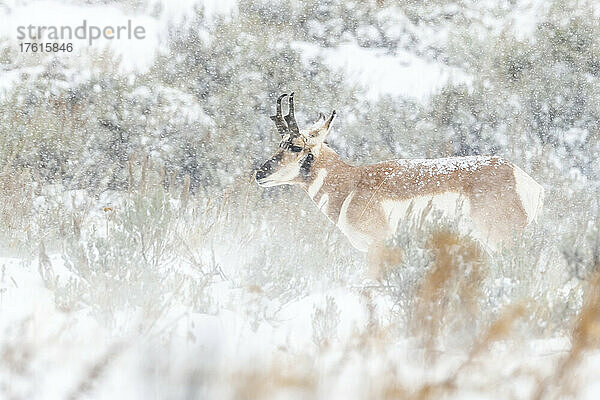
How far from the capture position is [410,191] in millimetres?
5305

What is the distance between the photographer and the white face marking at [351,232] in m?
5.34

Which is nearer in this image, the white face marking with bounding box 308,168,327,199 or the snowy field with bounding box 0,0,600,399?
the snowy field with bounding box 0,0,600,399

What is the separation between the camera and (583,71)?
959cm

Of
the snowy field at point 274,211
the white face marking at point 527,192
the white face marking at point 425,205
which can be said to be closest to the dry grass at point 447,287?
the snowy field at point 274,211

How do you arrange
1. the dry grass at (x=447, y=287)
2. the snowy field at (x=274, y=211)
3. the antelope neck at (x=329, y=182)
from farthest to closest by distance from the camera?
the antelope neck at (x=329, y=182) < the dry grass at (x=447, y=287) < the snowy field at (x=274, y=211)

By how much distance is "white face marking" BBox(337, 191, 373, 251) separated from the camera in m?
5.34

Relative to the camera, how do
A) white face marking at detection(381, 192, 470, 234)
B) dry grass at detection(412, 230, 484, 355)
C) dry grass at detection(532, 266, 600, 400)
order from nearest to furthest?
dry grass at detection(532, 266, 600, 400)
dry grass at detection(412, 230, 484, 355)
white face marking at detection(381, 192, 470, 234)

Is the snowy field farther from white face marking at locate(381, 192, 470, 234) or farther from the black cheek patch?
the black cheek patch

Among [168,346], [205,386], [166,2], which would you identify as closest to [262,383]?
[205,386]

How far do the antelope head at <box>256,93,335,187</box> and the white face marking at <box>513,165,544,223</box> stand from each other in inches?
59.3

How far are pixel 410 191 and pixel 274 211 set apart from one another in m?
2.54

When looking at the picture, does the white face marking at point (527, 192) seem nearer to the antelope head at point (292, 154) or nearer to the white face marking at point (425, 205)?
the white face marking at point (425, 205)

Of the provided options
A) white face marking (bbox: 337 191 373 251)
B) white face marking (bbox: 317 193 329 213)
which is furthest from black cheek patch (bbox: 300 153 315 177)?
white face marking (bbox: 337 191 373 251)

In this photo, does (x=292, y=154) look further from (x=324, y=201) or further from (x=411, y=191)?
(x=411, y=191)
